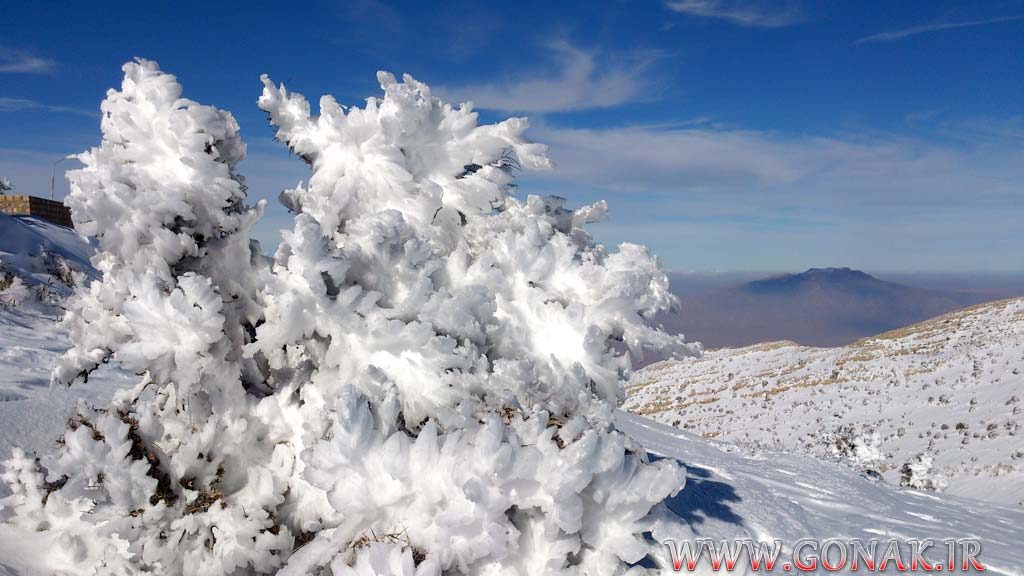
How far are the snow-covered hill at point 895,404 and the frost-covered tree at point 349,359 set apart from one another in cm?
407

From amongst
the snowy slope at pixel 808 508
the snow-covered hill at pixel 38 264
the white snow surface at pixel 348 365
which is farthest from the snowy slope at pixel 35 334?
the snowy slope at pixel 808 508

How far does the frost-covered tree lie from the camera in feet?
8.39

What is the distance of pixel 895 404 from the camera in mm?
22609

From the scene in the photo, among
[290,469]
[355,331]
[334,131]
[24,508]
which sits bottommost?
[24,508]

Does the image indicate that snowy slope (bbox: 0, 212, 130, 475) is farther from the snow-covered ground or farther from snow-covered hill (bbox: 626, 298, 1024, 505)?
snow-covered hill (bbox: 626, 298, 1024, 505)

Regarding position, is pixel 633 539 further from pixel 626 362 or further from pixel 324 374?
pixel 324 374

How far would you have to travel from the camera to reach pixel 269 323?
3035mm

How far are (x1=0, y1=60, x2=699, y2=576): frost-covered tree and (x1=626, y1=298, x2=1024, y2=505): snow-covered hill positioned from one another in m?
4.07

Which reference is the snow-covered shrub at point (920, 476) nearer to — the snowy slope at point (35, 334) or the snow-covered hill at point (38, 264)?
the snowy slope at point (35, 334)

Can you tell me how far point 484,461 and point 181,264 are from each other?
180cm

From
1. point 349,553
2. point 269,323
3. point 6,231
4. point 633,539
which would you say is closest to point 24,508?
point 269,323

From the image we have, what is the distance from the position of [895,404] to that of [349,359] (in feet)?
80.6

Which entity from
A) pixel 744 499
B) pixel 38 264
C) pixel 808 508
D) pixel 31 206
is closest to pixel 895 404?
pixel 808 508

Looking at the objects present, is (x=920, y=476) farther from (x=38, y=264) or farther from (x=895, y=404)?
(x=38, y=264)
